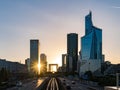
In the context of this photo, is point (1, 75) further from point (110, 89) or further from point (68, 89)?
point (110, 89)

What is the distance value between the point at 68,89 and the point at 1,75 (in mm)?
81923

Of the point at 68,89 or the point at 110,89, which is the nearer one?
the point at 110,89

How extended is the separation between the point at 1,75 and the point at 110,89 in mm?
160717

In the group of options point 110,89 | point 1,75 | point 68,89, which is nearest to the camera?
point 110,89

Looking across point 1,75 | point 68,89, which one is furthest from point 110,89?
point 1,75

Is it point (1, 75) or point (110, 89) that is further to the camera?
point (1, 75)

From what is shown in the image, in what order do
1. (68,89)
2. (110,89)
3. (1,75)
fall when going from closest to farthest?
(110,89)
(68,89)
(1,75)

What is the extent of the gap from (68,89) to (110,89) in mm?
81827

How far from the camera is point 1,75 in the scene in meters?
200

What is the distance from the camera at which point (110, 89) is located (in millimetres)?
43375

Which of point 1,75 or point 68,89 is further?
point 1,75

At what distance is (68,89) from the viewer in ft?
409
